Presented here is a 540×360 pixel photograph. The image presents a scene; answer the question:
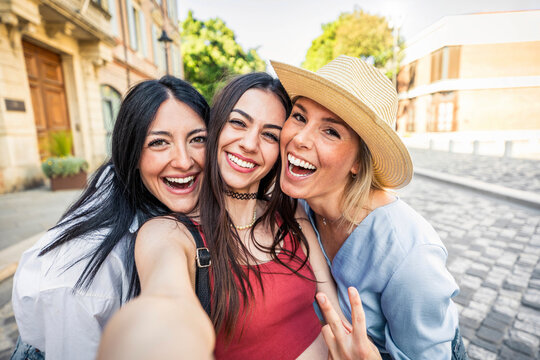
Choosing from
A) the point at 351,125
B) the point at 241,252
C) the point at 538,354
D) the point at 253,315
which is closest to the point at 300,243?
the point at 241,252

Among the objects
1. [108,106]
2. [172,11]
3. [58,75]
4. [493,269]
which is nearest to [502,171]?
[493,269]

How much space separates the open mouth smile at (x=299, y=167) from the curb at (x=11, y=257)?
3.78m

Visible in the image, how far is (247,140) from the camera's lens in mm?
1686

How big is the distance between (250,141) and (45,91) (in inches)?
378

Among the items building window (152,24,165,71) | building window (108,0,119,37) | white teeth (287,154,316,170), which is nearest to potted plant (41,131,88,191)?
building window (108,0,119,37)

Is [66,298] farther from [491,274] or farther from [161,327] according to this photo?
[491,274]

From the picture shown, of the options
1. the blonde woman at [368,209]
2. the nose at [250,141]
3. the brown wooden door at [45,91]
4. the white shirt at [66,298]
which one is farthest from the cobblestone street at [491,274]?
the brown wooden door at [45,91]

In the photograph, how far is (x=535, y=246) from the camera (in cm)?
432

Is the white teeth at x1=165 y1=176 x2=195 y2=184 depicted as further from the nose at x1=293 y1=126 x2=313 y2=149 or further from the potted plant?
the potted plant

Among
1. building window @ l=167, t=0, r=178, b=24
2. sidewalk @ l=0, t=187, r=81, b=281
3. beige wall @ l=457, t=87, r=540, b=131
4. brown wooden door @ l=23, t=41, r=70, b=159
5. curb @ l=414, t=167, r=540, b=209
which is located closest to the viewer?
sidewalk @ l=0, t=187, r=81, b=281

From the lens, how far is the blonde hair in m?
1.82

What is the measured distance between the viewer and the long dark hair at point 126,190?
1524 millimetres

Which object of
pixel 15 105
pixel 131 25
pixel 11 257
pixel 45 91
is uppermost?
pixel 131 25

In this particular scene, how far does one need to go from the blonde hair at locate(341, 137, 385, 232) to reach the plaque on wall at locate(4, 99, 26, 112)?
8.40 meters
